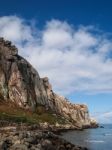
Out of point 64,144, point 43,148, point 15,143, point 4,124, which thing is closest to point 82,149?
point 64,144

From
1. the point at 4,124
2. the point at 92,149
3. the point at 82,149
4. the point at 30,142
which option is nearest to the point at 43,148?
the point at 30,142

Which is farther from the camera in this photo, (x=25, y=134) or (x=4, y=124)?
(x=4, y=124)

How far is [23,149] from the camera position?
71.8m

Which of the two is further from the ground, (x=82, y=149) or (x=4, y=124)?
(x=4, y=124)

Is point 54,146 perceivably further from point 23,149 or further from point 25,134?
point 23,149

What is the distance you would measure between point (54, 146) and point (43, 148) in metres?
6.69

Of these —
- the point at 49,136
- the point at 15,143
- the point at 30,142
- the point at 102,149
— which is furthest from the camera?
the point at 102,149

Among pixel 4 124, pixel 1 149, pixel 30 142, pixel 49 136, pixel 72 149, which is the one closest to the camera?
pixel 1 149

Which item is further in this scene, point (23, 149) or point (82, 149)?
point (82, 149)

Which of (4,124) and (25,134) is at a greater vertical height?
(4,124)

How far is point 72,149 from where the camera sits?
292 ft

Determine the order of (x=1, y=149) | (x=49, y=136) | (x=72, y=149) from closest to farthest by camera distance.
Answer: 1. (x=1, y=149)
2. (x=72, y=149)
3. (x=49, y=136)

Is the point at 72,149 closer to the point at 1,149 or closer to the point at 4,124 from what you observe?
the point at 1,149

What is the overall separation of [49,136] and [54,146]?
17575 millimetres
